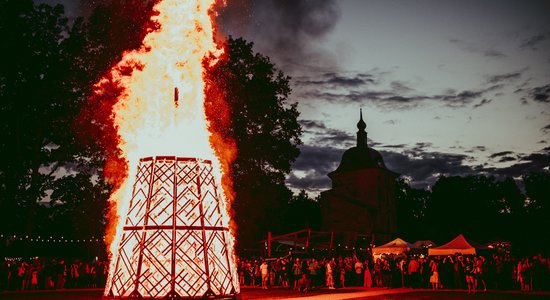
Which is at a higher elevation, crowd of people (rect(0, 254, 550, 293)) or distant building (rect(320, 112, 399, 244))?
distant building (rect(320, 112, 399, 244))

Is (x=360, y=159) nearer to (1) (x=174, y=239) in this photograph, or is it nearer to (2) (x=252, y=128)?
(2) (x=252, y=128)

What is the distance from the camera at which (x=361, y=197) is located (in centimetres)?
6800

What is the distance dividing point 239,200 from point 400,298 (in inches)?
478

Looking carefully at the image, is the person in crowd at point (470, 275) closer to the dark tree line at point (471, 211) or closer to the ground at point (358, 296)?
the ground at point (358, 296)

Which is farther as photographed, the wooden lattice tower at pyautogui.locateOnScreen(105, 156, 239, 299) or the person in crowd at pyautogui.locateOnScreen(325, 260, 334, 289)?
the person in crowd at pyautogui.locateOnScreen(325, 260, 334, 289)

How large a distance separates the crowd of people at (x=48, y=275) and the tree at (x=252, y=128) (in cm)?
840

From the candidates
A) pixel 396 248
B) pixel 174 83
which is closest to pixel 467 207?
pixel 396 248

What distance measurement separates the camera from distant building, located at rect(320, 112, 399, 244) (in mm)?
63344

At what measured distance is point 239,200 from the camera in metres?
28.2

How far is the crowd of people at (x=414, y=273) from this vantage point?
73.6 feet

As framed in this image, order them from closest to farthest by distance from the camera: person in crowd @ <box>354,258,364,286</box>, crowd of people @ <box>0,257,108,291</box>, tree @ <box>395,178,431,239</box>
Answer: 1. crowd of people @ <box>0,257,108,291</box>
2. person in crowd @ <box>354,258,364,286</box>
3. tree @ <box>395,178,431,239</box>

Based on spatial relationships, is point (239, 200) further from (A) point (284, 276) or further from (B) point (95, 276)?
(B) point (95, 276)

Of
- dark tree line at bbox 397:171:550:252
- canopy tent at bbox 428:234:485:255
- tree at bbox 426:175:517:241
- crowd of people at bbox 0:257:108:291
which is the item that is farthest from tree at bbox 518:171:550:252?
crowd of people at bbox 0:257:108:291

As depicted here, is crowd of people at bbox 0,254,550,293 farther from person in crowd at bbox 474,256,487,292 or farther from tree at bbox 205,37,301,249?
tree at bbox 205,37,301,249
